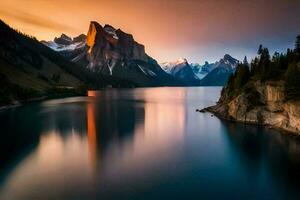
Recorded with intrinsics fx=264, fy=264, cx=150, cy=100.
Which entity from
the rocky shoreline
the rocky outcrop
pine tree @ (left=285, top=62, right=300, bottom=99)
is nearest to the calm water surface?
the rocky shoreline

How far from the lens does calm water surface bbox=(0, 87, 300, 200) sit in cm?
3497

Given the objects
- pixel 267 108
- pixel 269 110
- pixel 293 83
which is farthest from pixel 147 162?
pixel 267 108

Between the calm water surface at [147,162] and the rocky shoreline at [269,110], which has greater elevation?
the rocky shoreline at [269,110]

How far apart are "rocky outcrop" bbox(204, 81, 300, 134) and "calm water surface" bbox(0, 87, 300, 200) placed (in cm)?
479

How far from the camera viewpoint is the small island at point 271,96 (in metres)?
66.9

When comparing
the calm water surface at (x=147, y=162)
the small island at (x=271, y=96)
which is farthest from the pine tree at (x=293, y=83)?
the calm water surface at (x=147, y=162)

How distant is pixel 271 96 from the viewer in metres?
76.7

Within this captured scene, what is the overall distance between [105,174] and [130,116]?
6159 centimetres

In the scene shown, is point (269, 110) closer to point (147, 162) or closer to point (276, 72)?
point (276, 72)

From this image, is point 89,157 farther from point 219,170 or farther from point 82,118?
point 82,118

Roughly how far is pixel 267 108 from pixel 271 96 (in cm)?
392

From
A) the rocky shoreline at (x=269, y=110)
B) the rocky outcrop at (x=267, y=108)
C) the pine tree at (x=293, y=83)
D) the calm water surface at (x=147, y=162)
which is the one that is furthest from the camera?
the rocky outcrop at (x=267, y=108)

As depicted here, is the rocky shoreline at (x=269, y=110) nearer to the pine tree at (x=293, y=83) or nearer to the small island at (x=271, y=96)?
the small island at (x=271, y=96)

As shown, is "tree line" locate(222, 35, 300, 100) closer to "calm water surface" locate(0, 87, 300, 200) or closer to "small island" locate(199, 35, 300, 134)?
"small island" locate(199, 35, 300, 134)
